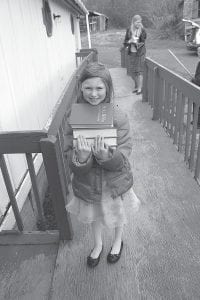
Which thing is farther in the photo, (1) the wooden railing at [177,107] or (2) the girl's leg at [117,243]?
(1) the wooden railing at [177,107]

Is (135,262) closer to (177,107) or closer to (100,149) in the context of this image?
(100,149)

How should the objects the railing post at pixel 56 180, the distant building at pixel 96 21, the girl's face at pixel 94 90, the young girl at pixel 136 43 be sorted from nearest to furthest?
the girl's face at pixel 94 90
the railing post at pixel 56 180
the young girl at pixel 136 43
the distant building at pixel 96 21

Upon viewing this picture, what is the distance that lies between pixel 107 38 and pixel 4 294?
32.8 metres

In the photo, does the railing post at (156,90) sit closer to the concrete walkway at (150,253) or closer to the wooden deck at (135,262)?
the concrete walkway at (150,253)

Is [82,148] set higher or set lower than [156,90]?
higher

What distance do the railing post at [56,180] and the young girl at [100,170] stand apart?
146mm

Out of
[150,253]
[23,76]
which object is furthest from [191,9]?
[150,253]

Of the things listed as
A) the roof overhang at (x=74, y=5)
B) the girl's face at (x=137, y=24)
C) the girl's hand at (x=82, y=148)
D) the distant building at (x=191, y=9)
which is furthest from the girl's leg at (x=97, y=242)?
the distant building at (x=191, y=9)

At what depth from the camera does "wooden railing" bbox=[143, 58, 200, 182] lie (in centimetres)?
340

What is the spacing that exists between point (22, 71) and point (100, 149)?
240cm

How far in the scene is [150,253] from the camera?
2.39m

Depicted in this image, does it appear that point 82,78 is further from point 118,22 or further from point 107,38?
point 118,22

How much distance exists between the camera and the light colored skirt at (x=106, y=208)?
2.04 metres

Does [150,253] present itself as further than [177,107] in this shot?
No
